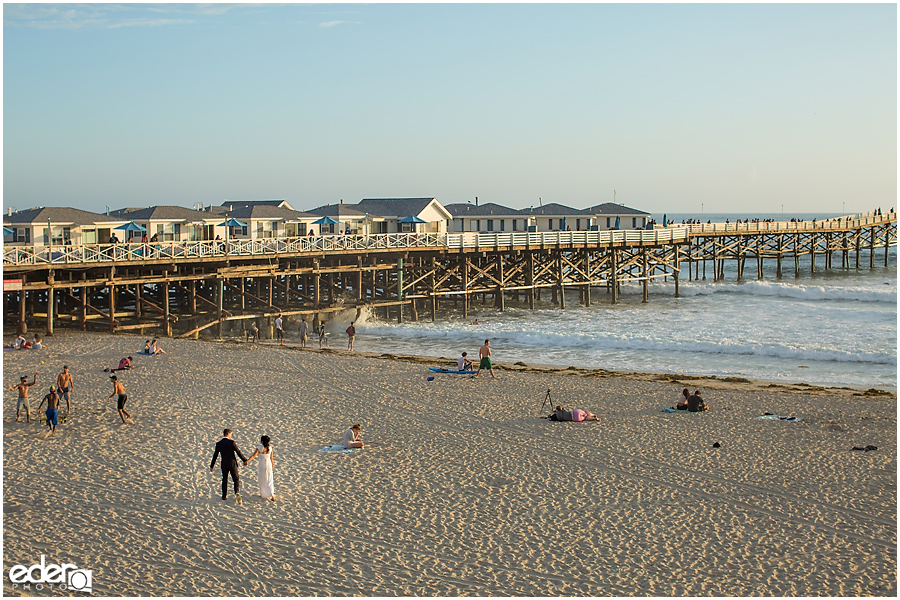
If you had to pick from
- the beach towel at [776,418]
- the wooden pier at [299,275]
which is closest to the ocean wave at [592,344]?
the wooden pier at [299,275]

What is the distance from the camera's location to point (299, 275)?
37.2 meters

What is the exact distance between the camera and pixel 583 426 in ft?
51.5

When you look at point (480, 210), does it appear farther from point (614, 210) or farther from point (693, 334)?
point (693, 334)

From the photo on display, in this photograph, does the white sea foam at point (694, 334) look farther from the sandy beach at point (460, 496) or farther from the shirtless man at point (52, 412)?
the shirtless man at point (52, 412)

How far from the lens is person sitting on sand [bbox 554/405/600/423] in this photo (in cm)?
1605

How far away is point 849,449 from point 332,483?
8.35 m

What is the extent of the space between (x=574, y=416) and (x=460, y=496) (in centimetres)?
505

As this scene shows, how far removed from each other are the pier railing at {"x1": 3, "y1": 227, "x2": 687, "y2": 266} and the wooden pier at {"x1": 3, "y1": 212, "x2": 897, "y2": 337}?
0.05 meters

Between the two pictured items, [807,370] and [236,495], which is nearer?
[236,495]

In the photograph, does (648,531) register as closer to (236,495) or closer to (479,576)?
(479,576)

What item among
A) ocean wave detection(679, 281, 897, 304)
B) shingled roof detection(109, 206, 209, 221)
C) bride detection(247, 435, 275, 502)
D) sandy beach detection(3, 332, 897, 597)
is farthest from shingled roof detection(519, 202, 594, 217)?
bride detection(247, 435, 275, 502)

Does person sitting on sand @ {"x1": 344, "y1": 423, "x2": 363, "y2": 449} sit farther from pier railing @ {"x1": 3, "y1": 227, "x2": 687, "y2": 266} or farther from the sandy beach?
pier railing @ {"x1": 3, "y1": 227, "x2": 687, "y2": 266}

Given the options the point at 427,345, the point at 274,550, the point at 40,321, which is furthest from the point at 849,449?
the point at 40,321

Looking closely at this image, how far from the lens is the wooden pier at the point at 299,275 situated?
27078mm
